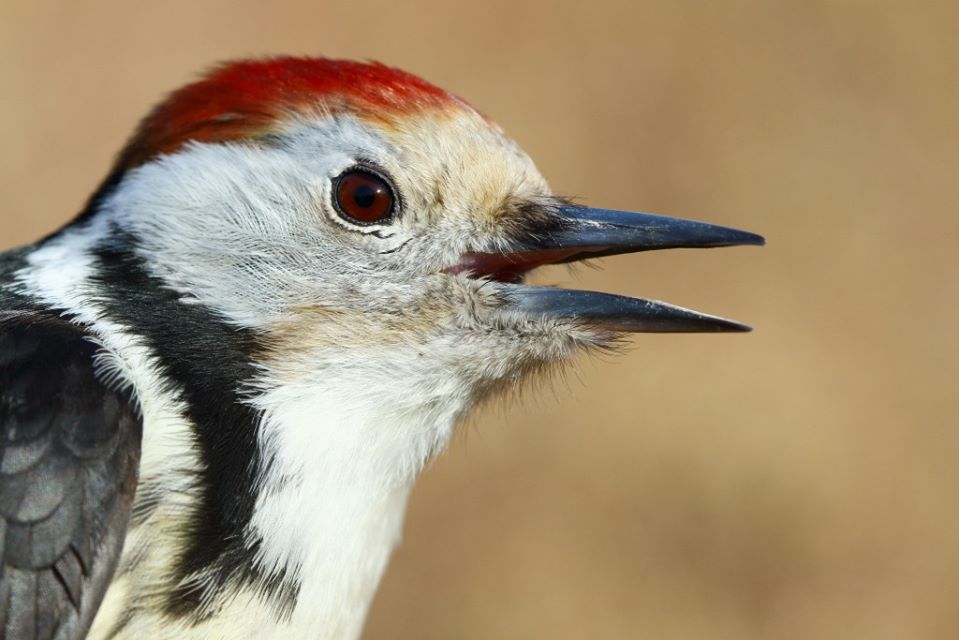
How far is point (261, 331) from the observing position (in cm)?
308

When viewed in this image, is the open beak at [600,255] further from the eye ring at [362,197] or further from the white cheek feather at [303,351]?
the eye ring at [362,197]

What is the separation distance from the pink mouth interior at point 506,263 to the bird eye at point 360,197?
25 cm

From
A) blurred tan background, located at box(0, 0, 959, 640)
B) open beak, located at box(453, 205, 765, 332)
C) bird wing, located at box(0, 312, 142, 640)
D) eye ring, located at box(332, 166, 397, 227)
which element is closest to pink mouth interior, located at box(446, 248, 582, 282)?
open beak, located at box(453, 205, 765, 332)

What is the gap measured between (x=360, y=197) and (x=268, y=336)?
1.56 ft

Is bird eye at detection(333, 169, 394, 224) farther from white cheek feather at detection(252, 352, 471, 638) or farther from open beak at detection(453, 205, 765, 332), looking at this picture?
white cheek feather at detection(252, 352, 471, 638)

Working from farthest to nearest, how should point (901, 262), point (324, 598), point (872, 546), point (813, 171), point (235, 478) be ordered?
point (813, 171) → point (901, 262) → point (872, 546) → point (324, 598) → point (235, 478)

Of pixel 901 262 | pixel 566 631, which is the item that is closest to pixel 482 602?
pixel 566 631

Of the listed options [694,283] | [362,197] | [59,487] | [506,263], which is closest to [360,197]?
[362,197]

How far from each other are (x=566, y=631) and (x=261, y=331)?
4565mm

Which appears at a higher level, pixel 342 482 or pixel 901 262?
pixel 901 262

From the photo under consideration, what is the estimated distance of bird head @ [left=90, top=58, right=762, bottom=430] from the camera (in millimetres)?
3146

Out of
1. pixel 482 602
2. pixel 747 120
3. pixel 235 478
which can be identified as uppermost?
pixel 747 120

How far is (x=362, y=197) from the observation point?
3275 millimetres

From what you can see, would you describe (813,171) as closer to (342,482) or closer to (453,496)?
(453,496)
